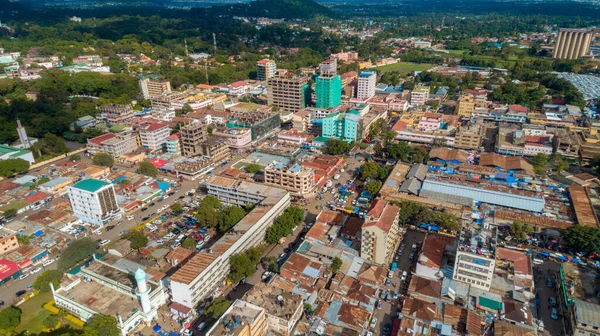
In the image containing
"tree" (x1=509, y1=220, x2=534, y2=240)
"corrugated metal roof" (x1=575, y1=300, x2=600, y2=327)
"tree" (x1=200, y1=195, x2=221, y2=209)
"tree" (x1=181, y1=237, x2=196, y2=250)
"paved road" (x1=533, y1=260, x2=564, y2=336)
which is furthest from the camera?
"tree" (x1=200, y1=195, x2=221, y2=209)

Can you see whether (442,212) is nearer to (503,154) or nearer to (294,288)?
(294,288)

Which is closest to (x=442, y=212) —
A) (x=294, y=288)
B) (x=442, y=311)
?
(x=442, y=311)

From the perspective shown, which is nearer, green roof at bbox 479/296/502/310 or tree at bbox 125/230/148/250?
green roof at bbox 479/296/502/310

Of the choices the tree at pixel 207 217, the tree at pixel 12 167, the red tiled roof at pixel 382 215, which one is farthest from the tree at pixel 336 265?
the tree at pixel 12 167

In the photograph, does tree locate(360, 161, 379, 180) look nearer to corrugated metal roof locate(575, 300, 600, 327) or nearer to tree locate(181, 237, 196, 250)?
tree locate(181, 237, 196, 250)

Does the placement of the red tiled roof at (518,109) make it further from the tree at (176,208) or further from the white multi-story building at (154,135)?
the white multi-story building at (154,135)

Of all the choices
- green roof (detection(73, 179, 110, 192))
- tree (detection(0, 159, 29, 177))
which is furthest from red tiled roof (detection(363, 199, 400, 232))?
tree (detection(0, 159, 29, 177))

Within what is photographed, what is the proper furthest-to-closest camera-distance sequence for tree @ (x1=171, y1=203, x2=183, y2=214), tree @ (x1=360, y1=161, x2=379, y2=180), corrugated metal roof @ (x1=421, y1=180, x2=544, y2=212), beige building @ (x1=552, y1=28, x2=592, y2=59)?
beige building @ (x1=552, y1=28, x2=592, y2=59), tree @ (x1=360, y1=161, x2=379, y2=180), tree @ (x1=171, y1=203, x2=183, y2=214), corrugated metal roof @ (x1=421, y1=180, x2=544, y2=212)
